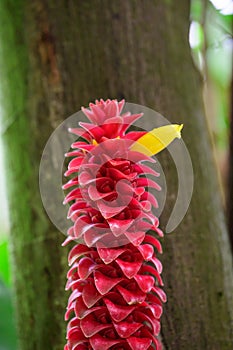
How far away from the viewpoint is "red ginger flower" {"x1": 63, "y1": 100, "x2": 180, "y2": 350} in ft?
1.96

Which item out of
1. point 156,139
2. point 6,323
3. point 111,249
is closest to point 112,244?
point 111,249

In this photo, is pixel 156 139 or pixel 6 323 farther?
pixel 6 323

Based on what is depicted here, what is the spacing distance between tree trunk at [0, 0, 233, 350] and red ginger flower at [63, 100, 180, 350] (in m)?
0.24

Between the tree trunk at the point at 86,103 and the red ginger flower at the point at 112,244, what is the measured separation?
236 millimetres

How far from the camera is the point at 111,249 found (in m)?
0.61

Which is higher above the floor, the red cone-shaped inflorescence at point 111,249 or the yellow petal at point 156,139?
the yellow petal at point 156,139

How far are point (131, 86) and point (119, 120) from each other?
1.01ft

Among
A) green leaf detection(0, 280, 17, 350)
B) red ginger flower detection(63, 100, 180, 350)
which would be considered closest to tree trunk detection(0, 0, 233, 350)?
green leaf detection(0, 280, 17, 350)

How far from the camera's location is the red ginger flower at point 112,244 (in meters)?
0.60

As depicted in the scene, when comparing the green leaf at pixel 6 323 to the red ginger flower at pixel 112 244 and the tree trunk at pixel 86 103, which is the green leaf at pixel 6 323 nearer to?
the tree trunk at pixel 86 103

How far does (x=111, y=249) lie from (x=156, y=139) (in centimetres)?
16

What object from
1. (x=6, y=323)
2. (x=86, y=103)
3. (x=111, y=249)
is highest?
(x=86, y=103)

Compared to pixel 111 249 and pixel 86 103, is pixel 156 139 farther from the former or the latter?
pixel 86 103

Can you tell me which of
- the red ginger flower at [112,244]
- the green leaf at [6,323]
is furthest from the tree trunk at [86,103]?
the red ginger flower at [112,244]
